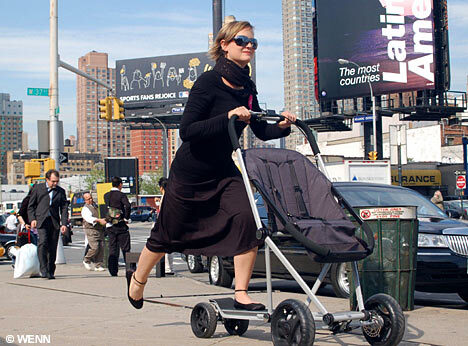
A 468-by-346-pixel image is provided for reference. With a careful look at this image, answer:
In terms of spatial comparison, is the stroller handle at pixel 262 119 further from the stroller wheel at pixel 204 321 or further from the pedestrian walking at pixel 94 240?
the pedestrian walking at pixel 94 240

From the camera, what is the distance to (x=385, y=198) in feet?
32.1

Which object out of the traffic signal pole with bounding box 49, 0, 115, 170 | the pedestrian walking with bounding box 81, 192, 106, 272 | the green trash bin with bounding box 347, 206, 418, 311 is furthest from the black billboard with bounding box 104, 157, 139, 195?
the green trash bin with bounding box 347, 206, 418, 311

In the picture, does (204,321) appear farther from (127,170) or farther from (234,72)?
(127,170)

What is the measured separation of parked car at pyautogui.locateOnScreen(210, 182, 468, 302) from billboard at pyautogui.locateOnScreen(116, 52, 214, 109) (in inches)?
2767

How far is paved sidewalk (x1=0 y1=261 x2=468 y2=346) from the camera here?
561 cm

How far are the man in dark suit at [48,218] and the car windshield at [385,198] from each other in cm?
464

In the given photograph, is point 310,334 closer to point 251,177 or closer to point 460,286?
point 251,177

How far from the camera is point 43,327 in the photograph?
20.5ft

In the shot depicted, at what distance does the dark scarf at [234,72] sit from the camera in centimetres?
534

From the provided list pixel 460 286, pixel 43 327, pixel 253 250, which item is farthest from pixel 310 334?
pixel 460 286

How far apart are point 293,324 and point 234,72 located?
1.89 metres

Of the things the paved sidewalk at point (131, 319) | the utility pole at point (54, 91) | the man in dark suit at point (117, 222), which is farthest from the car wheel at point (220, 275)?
the utility pole at point (54, 91)

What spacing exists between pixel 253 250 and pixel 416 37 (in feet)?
151

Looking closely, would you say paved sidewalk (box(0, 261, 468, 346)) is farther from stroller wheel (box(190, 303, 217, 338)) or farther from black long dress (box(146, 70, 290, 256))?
black long dress (box(146, 70, 290, 256))
